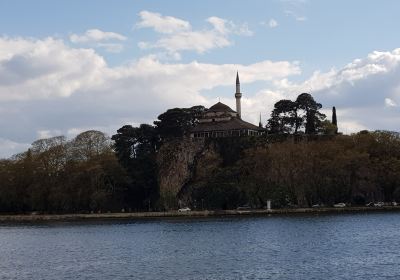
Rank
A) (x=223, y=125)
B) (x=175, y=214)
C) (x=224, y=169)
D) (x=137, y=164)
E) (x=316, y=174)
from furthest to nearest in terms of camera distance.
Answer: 1. (x=223, y=125)
2. (x=137, y=164)
3. (x=224, y=169)
4. (x=175, y=214)
5. (x=316, y=174)

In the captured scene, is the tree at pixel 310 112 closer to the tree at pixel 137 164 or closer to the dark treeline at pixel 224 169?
the dark treeline at pixel 224 169

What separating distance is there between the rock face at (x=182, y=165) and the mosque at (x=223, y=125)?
27.2 feet

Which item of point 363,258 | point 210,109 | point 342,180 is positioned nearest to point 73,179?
point 210,109

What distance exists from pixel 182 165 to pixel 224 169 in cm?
1142

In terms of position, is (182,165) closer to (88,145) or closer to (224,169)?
(224,169)

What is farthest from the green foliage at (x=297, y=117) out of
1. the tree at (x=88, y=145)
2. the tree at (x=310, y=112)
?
the tree at (x=88, y=145)

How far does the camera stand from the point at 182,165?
13888 centimetres

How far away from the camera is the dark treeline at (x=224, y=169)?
117875mm

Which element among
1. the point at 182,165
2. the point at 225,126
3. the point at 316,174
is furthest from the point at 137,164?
the point at 316,174

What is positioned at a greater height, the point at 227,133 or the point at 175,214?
the point at 227,133

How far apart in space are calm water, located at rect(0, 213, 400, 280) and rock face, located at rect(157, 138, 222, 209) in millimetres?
39620

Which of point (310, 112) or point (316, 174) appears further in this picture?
point (310, 112)

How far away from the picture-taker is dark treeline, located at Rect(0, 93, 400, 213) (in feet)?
387

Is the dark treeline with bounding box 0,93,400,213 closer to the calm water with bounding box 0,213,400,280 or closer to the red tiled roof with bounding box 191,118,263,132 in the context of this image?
the red tiled roof with bounding box 191,118,263,132
